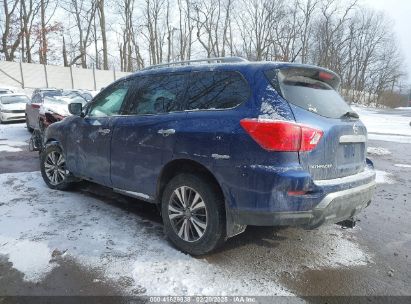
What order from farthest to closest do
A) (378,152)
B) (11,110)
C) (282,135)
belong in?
(11,110) < (378,152) < (282,135)

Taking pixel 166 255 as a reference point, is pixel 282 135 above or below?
above

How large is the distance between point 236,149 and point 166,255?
1.33 m

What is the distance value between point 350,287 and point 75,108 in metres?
4.12

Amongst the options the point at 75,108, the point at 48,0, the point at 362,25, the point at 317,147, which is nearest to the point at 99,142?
the point at 75,108

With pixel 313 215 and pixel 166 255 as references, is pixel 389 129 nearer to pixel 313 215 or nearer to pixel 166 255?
pixel 313 215

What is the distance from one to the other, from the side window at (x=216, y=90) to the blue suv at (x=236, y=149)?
12 millimetres

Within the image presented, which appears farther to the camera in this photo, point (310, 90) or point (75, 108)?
point (75, 108)

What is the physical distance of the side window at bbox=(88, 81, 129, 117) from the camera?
466 cm

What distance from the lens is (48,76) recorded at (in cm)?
3256

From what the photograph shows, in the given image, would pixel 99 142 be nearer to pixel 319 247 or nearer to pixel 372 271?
pixel 319 247

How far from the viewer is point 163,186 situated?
3.97 m

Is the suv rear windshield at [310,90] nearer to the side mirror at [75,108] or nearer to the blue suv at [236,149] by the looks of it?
the blue suv at [236,149]

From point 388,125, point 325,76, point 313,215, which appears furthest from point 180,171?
point 388,125

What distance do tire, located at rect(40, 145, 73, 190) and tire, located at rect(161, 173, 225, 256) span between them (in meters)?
2.50
